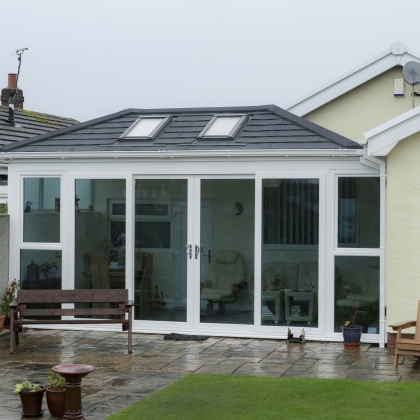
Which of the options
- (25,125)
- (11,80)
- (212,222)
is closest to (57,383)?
(212,222)

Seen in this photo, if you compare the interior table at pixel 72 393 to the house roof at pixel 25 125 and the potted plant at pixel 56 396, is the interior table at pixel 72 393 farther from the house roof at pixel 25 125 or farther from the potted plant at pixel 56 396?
the house roof at pixel 25 125

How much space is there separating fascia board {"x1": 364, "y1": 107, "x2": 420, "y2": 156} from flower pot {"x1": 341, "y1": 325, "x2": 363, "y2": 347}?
2.51m

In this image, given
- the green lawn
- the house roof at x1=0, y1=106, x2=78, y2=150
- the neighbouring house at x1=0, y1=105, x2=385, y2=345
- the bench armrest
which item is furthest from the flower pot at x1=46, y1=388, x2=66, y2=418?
the house roof at x1=0, y1=106, x2=78, y2=150

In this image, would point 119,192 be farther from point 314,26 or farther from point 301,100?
point 314,26

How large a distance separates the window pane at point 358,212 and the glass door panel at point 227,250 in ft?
4.51

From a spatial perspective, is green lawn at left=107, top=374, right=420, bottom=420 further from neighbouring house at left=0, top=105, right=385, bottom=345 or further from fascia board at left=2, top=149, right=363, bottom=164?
fascia board at left=2, top=149, right=363, bottom=164

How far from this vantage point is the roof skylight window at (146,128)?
13.5m

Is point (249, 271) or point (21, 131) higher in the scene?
point (21, 131)

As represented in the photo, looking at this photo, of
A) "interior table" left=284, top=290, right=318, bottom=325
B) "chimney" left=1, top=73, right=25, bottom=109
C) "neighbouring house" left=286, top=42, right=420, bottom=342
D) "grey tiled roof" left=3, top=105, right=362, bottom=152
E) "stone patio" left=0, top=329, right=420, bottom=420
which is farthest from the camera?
"chimney" left=1, top=73, right=25, bottom=109

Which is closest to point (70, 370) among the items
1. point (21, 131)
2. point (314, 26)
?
point (21, 131)

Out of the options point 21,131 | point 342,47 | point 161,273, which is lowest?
point 161,273

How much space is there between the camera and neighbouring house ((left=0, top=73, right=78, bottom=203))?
692 inches

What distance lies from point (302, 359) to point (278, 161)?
3.15 meters

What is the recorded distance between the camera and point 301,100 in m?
17.2
